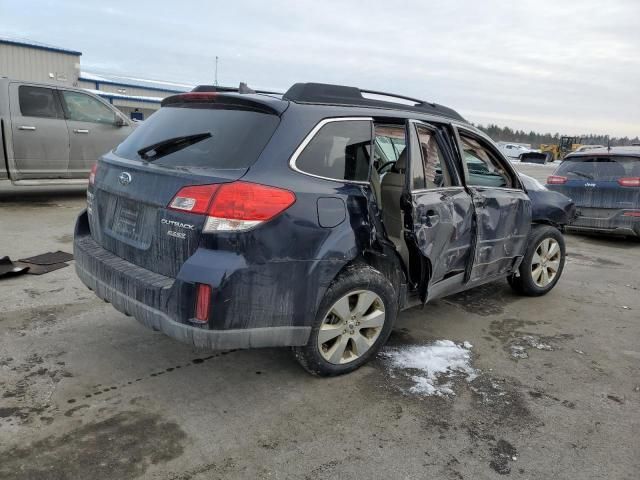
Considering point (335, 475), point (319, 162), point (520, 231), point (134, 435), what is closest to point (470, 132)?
point (520, 231)

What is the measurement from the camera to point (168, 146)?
3227 mm

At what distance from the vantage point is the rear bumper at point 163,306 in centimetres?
277

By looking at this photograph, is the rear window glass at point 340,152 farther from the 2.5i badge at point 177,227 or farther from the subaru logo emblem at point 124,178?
the subaru logo emblem at point 124,178

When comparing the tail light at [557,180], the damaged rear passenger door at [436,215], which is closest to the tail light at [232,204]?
the damaged rear passenger door at [436,215]

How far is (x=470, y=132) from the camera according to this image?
4344 millimetres

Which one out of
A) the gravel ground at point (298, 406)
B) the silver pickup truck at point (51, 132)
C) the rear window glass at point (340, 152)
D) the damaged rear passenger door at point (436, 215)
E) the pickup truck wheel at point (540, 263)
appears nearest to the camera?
the gravel ground at point (298, 406)

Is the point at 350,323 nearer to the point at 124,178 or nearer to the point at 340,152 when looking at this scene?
the point at 340,152

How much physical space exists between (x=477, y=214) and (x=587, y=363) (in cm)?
133

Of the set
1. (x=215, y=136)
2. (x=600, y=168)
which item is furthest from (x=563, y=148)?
(x=215, y=136)

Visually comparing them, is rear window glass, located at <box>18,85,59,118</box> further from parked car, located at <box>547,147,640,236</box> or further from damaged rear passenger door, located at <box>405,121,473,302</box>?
parked car, located at <box>547,147,640,236</box>

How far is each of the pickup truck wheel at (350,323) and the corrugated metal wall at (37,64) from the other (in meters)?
23.5

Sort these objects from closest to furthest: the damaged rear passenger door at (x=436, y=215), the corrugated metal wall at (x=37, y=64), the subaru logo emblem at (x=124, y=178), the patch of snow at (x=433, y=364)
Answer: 1. the subaru logo emblem at (x=124, y=178)
2. the patch of snow at (x=433, y=364)
3. the damaged rear passenger door at (x=436, y=215)
4. the corrugated metal wall at (x=37, y=64)

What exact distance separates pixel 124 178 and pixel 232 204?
2.92ft

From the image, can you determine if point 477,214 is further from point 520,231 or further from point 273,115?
point 273,115
